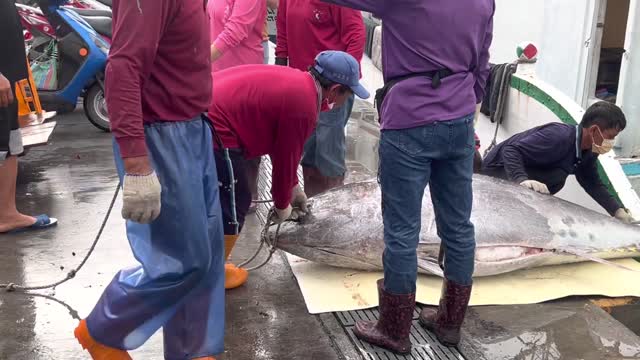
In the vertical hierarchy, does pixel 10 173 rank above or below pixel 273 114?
below

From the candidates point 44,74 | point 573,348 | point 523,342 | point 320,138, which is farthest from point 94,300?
point 44,74

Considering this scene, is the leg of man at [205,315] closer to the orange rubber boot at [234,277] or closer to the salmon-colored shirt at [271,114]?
the salmon-colored shirt at [271,114]

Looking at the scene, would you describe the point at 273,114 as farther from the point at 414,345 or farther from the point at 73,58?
the point at 73,58

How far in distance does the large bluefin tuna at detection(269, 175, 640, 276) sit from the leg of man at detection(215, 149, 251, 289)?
30cm

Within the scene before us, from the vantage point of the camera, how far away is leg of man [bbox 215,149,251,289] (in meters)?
3.39

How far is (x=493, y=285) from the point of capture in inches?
161

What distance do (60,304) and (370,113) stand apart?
19.0ft

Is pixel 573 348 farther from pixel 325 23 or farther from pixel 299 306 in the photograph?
pixel 325 23

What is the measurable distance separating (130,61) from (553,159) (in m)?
3.26

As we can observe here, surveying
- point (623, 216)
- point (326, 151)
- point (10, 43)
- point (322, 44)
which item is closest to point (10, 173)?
point (10, 43)

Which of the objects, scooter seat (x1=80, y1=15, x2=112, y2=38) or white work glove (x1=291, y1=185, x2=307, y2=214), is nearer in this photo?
white work glove (x1=291, y1=185, x2=307, y2=214)

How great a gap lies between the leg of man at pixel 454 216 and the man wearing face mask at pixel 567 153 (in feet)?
4.65

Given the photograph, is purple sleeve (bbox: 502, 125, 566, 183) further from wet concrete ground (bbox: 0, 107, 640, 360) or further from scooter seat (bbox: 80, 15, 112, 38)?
scooter seat (bbox: 80, 15, 112, 38)

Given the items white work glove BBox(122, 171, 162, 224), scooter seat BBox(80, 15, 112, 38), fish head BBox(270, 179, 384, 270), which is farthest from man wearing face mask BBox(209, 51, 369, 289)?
scooter seat BBox(80, 15, 112, 38)
